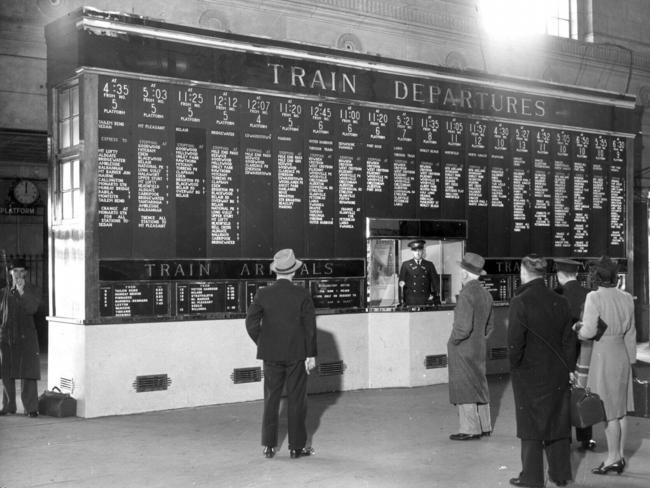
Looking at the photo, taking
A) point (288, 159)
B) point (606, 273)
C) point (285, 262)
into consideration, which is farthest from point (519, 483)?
point (288, 159)

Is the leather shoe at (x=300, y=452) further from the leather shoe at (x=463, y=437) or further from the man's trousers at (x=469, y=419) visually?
the man's trousers at (x=469, y=419)

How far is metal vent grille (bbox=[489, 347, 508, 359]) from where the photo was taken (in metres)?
15.2

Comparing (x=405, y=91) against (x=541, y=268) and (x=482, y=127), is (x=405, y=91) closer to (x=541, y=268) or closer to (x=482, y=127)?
(x=482, y=127)

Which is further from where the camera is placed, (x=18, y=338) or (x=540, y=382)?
(x=18, y=338)

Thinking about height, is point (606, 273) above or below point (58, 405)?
above

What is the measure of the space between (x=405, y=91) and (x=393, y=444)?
6.51 m

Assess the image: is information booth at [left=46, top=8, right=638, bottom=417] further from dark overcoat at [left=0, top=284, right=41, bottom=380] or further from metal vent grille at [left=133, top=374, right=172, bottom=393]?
dark overcoat at [left=0, top=284, right=41, bottom=380]

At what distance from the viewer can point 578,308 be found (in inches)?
376

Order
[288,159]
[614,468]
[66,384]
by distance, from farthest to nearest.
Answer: [288,159] → [66,384] → [614,468]

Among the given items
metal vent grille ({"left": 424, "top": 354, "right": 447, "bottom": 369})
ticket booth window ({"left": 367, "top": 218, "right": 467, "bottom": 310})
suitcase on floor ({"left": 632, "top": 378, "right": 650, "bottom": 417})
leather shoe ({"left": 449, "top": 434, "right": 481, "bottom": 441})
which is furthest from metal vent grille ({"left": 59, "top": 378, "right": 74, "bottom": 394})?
suitcase on floor ({"left": 632, "top": 378, "right": 650, "bottom": 417})

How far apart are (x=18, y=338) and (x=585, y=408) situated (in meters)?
6.91

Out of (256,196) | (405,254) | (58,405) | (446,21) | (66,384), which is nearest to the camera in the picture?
(58,405)

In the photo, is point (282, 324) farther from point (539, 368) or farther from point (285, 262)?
point (539, 368)

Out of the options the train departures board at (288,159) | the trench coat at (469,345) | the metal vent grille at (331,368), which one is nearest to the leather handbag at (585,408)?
the trench coat at (469,345)
